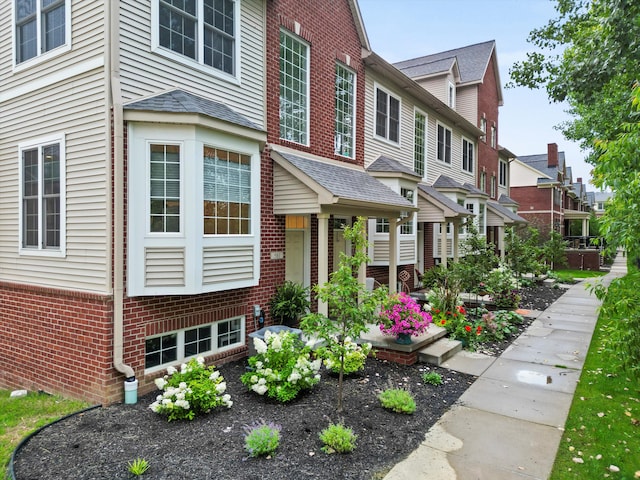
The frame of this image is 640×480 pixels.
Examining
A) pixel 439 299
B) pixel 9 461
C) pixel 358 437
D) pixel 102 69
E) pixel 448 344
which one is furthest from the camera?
pixel 439 299

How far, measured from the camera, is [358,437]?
15.6ft

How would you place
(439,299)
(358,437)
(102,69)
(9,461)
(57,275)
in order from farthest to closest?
(439,299) → (57,275) → (102,69) → (358,437) → (9,461)

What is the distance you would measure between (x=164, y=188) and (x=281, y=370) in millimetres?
3223

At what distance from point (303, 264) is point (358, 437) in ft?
17.7

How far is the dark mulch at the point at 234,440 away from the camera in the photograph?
408cm

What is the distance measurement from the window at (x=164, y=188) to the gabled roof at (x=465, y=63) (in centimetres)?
1600

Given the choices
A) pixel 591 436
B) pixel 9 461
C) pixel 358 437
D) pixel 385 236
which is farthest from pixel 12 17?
pixel 591 436

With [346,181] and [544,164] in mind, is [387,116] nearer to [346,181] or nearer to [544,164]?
[346,181]

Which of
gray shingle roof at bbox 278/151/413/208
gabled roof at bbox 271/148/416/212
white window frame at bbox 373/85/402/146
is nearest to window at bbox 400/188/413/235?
gray shingle roof at bbox 278/151/413/208

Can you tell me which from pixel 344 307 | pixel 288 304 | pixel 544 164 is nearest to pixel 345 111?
pixel 288 304

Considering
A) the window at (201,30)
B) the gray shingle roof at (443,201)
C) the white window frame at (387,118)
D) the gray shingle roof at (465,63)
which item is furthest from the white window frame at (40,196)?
the gray shingle roof at (465,63)

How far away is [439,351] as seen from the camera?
25.9 ft

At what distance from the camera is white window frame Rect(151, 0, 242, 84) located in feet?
20.6

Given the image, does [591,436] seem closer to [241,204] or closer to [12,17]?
[241,204]
